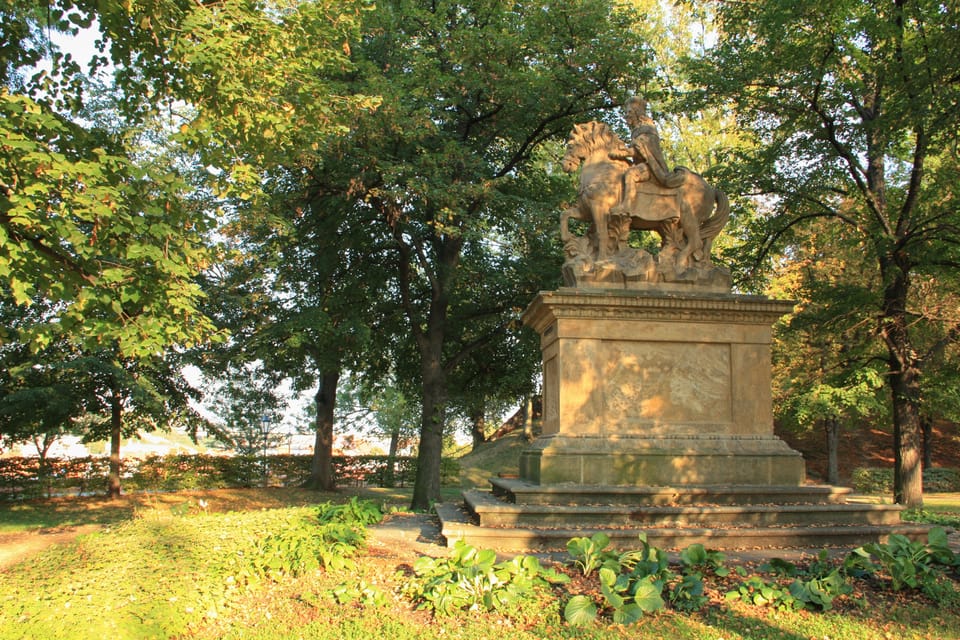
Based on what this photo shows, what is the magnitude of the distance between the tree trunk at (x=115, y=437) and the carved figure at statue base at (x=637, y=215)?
16.6 metres

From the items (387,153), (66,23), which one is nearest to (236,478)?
(387,153)

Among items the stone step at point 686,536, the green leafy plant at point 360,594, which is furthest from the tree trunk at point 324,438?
the green leafy plant at point 360,594

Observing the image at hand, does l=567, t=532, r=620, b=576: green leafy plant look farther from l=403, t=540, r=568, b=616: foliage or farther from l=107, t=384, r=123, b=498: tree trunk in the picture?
l=107, t=384, r=123, b=498: tree trunk

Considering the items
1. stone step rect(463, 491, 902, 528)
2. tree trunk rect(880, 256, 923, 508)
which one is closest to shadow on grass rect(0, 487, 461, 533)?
stone step rect(463, 491, 902, 528)

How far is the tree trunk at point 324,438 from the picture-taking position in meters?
25.0

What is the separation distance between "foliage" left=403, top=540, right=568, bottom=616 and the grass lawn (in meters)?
0.08

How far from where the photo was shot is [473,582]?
5734mm

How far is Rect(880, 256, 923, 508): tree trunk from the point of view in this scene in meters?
15.3

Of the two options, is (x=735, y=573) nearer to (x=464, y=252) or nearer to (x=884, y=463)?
(x=464, y=252)

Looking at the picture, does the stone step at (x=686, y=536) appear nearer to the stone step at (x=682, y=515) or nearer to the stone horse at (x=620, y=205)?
the stone step at (x=682, y=515)

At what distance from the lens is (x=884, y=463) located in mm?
34312

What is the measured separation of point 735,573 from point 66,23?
10635mm

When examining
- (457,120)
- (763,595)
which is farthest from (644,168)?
(457,120)

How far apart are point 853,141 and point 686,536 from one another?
12.6 metres
